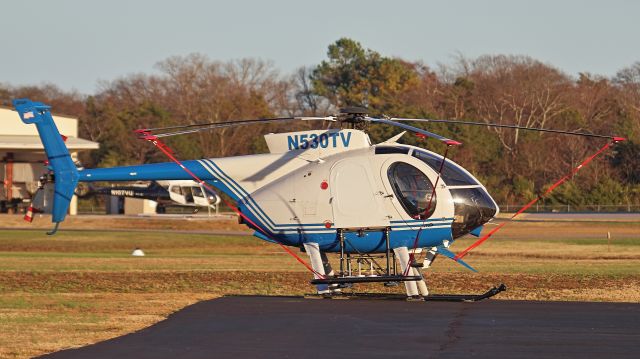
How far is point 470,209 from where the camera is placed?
75.9 ft

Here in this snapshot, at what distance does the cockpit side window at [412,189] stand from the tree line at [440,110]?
50167 millimetres

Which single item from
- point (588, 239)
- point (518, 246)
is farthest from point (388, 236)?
point (588, 239)

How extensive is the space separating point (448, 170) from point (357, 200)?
2002 mm

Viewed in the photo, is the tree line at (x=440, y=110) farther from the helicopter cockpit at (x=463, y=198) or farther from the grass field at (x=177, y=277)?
the helicopter cockpit at (x=463, y=198)

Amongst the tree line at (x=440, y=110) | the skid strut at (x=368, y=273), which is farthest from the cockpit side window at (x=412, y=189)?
the tree line at (x=440, y=110)

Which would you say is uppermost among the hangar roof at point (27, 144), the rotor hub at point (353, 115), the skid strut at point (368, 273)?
the hangar roof at point (27, 144)

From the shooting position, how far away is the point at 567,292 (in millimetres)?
25344

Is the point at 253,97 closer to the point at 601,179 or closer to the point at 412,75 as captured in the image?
the point at 412,75

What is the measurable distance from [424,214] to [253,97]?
315 feet

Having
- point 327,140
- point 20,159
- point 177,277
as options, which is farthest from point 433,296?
point 20,159

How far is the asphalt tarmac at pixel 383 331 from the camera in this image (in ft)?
51.2

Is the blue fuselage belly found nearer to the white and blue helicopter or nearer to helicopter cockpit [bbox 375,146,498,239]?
the white and blue helicopter

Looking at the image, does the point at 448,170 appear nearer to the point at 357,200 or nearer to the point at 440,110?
the point at 357,200

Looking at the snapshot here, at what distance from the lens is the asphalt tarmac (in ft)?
51.2
